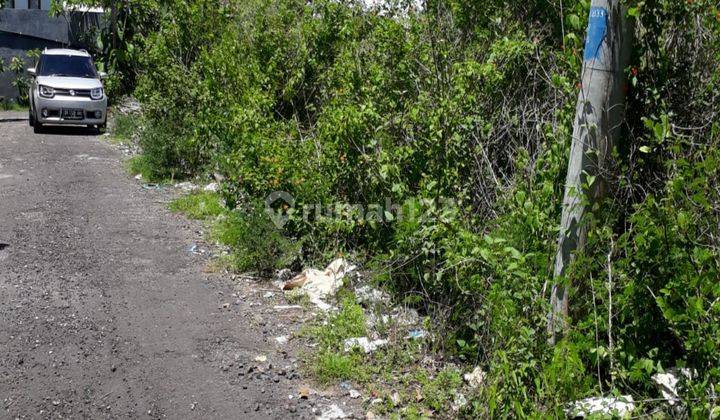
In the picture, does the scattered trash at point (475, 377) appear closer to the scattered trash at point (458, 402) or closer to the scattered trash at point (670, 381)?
the scattered trash at point (458, 402)

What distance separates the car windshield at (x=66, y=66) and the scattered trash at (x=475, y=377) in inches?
569

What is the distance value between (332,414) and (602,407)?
5.51 feet

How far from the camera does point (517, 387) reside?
13.9 ft

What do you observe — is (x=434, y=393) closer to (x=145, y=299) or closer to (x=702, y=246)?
(x=702, y=246)

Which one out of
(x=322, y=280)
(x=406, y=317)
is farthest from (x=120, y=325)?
(x=406, y=317)

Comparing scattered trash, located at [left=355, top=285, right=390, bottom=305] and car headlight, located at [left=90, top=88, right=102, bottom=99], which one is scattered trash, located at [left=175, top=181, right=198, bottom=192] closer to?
scattered trash, located at [left=355, top=285, right=390, bottom=305]

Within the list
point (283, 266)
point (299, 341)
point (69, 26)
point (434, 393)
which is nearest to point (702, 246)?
point (434, 393)

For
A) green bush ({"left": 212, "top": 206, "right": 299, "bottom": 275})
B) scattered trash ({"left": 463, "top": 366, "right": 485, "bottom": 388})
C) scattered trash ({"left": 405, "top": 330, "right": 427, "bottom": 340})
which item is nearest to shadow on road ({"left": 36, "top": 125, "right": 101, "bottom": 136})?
green bush ({"left": 212, "top": 206, "right": 299, "bottom": 275})

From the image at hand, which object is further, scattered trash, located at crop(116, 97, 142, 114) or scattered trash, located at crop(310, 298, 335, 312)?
scattered trash, located at crop(116, 97, 142, 114)

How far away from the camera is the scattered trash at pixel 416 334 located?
5527 mm

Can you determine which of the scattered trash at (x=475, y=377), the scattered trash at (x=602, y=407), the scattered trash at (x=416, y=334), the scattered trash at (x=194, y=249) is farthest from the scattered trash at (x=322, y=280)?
the scattered trash at (x=602, y=407)

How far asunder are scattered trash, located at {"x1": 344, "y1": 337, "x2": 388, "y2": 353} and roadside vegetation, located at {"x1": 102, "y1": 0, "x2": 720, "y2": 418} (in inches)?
3.2

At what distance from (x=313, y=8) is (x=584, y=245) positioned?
540cm

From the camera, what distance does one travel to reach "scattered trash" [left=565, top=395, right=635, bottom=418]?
3891 millimetres
